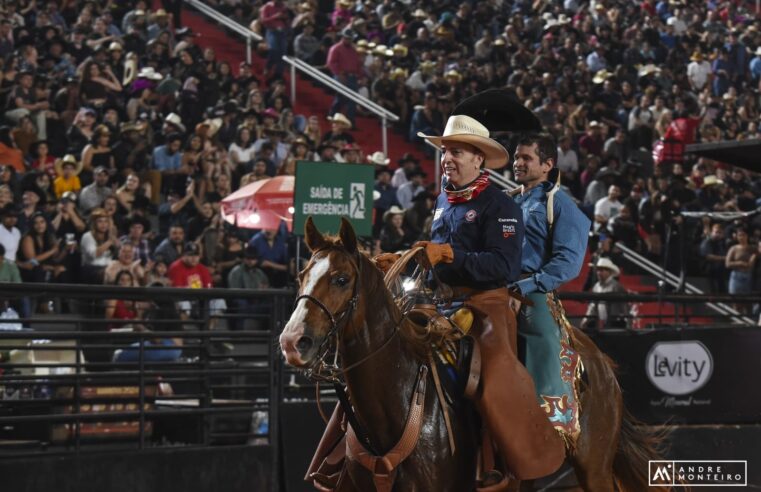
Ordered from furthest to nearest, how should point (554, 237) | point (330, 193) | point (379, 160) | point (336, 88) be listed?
point (336, 88)
point (379, 160)
point (330, 193)
point (554, 237)

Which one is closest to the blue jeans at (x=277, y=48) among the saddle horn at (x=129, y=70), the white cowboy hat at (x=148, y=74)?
the white cowboy hat at (x=148, y=74)

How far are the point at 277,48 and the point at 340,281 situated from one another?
56.5 feet

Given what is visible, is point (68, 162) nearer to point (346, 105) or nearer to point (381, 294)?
point (346, 105)

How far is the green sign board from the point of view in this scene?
1136 cm

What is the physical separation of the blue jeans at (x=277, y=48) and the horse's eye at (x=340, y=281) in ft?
53.6

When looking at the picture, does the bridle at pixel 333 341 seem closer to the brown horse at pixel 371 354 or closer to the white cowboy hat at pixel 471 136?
the brown horse at pixel 371 354

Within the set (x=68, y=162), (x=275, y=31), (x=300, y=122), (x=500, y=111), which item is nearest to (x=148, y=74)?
(x=300, y=122)

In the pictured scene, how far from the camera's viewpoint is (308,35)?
2362 cm

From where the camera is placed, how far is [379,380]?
629 centimetres

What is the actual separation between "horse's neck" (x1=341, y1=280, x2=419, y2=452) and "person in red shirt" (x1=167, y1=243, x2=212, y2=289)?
7773mm

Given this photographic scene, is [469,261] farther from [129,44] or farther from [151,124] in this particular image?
[129,44]

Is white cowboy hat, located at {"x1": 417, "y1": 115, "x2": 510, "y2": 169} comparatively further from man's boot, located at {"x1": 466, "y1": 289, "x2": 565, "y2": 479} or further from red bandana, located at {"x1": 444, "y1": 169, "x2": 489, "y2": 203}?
man's boot, located at {"x1": 466, "y1": 289, "x2": 565, "y2": 479}

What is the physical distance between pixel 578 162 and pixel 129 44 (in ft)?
28.9

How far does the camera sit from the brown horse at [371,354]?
5730mm
